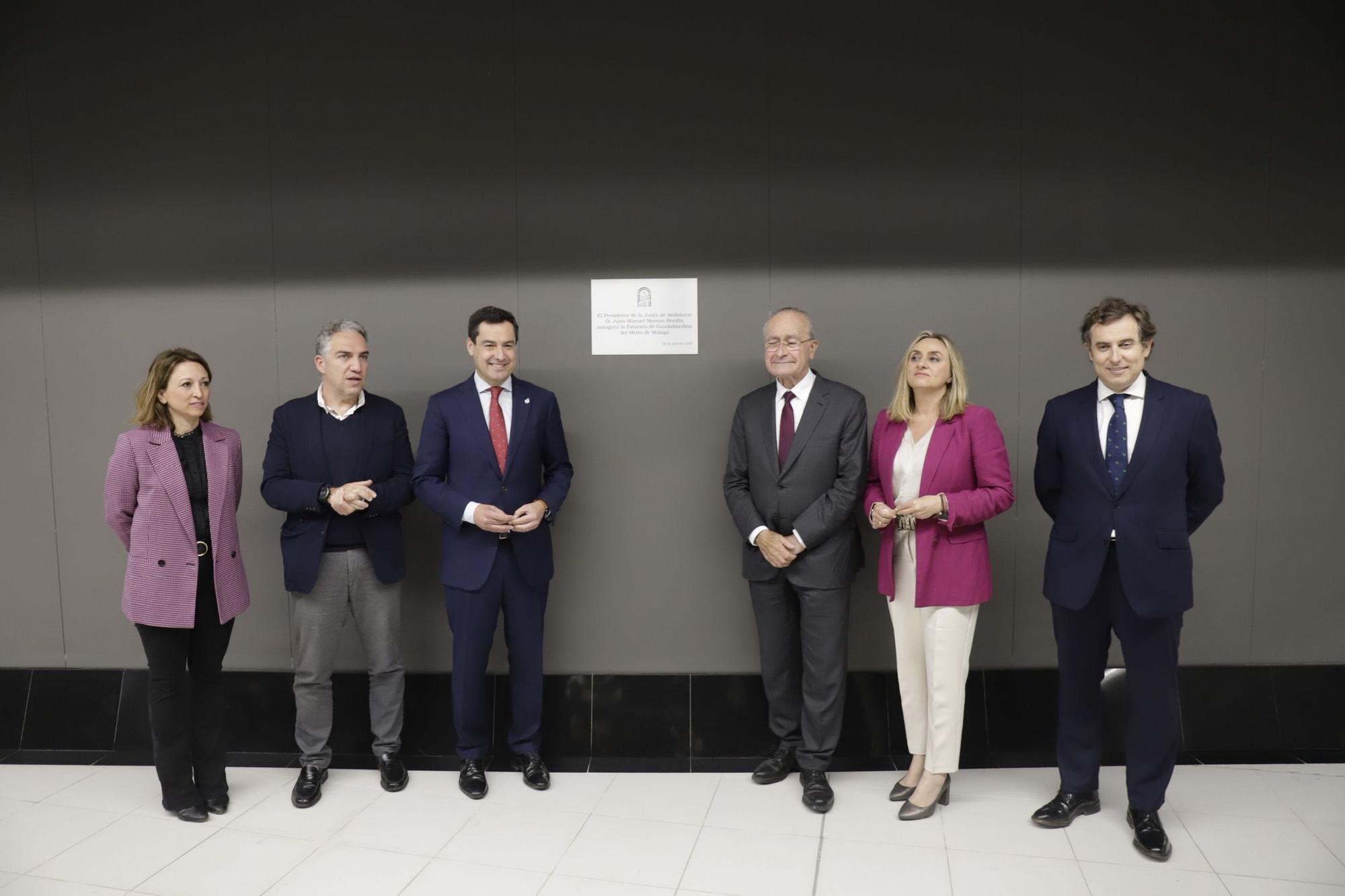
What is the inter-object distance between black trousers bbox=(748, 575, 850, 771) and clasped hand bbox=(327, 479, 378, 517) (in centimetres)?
165

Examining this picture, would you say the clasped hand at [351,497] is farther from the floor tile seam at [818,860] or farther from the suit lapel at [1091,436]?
the suit lapel at [1091,436]

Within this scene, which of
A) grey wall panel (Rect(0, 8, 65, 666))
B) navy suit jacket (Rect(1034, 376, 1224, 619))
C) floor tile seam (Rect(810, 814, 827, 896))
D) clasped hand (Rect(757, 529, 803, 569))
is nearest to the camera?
floor tile seam (Rect(810, 814, 827, 896))

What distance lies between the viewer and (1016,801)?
130 inches

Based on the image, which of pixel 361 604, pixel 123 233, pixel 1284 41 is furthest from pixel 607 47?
pixel 1284 41

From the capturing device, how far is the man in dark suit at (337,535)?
133 inches

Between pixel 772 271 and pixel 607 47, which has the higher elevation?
pixel 607 47

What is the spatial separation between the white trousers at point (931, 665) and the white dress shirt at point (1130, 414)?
694 millimetres

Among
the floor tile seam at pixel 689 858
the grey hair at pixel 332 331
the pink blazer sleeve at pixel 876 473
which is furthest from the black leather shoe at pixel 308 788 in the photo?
the pink blazer sleeve at pixel 876 473

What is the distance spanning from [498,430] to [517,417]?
0.33ft

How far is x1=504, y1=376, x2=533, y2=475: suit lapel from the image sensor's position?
11.1ft

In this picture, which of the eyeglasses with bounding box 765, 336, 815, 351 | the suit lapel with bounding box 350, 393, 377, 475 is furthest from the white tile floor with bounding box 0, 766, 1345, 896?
the eyeglasses with bounding box 765, 336, 815, 351

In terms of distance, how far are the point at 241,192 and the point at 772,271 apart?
262 cm

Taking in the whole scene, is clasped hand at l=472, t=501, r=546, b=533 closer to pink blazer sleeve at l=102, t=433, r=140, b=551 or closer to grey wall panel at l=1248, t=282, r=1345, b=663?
pink blazer sleeve at l=102, t=433, r=140, b=551

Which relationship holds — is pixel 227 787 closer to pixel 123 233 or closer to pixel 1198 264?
pixel 123 233
